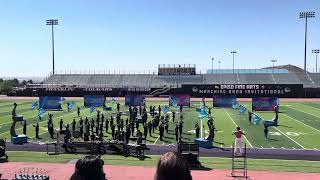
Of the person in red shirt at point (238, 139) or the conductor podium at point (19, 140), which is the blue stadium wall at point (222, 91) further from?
the person in red shirt at point (238, 139)

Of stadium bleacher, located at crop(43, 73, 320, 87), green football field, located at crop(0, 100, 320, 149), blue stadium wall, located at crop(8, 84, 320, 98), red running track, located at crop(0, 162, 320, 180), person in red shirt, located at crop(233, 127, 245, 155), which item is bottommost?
red running track, located at crop(0, 162, 320, 180)

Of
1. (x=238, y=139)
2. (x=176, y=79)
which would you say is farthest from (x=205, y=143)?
(x=176, y=79)

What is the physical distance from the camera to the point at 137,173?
16.9 meters

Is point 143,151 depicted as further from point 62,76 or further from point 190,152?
point 62,76

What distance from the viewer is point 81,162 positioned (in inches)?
142

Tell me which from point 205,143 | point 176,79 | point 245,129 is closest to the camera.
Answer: point 205,143

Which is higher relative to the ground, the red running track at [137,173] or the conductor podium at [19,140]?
the conductor podium at [19,140]

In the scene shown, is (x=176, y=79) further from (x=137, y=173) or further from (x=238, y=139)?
(x=137, y=173)

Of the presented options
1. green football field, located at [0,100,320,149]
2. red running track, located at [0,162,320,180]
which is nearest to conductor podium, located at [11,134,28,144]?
green football field, located at [0,100,320,149]

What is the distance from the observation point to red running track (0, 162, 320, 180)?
16.3 metres

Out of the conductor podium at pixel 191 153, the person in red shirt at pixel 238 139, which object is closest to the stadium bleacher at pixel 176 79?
the person in red shirt at pixel 238 139

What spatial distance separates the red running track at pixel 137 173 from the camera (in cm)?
1628

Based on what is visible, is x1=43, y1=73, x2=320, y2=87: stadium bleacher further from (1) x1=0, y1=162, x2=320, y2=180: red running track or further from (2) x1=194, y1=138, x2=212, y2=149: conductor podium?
(1) x1=0, y1=162, x2=320, y2=180: red running track

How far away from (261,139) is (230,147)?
3518mm
